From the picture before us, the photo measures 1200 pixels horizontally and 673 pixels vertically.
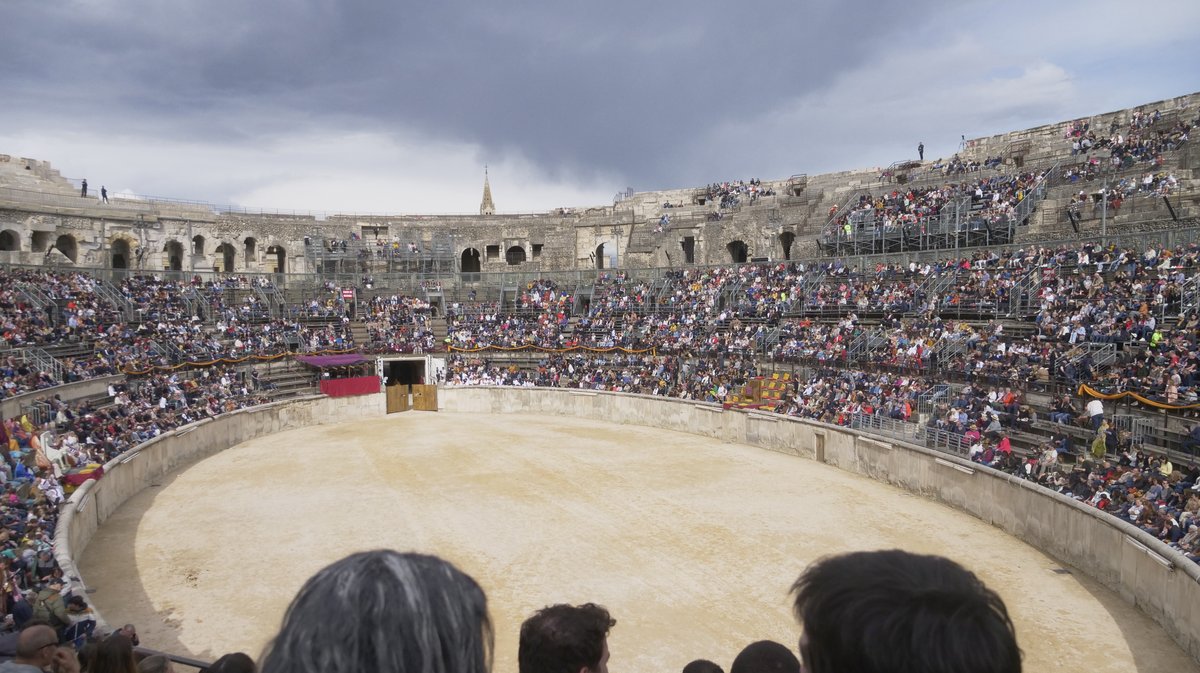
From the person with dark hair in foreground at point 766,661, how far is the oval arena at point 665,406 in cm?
797

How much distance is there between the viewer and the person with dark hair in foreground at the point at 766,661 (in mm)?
3309

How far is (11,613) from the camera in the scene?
946 centimetres

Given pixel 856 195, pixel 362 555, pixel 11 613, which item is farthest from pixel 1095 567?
pixel 856 195

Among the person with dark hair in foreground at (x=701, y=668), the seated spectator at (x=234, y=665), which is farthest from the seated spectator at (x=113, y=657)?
the person with dark hair in foreground at (x=701, y=668)

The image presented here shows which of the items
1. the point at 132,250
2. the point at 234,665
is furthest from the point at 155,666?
the point at 132,250

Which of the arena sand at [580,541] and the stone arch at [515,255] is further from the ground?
the stone arch at [515,255]

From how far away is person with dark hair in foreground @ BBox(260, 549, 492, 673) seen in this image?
1539 mm

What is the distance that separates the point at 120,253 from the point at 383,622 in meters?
51.1

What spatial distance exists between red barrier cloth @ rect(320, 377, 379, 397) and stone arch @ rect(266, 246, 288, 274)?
19.0 m

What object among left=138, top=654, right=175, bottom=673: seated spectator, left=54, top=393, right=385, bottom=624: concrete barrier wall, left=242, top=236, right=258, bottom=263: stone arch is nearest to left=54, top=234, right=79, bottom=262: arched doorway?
left=242, top=236, right=258, bottom=263: stone arch

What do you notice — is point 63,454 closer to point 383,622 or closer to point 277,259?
point 383,622

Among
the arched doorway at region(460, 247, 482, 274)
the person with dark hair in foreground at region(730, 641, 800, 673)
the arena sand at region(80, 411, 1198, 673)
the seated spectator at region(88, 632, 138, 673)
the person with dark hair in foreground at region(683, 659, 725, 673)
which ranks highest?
the arched doorway at region(460, 247, 482, 274)

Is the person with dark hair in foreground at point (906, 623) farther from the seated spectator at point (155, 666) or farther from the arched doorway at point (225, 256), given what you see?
the arched doorway at point (225, 256)

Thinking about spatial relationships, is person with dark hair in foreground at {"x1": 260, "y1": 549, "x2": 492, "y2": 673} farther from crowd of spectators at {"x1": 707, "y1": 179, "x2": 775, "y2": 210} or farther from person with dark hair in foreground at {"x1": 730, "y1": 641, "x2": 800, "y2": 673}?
crowd of spectators at {"x1": 707, "y1": 179, "x2": 775, "y2": 210}
